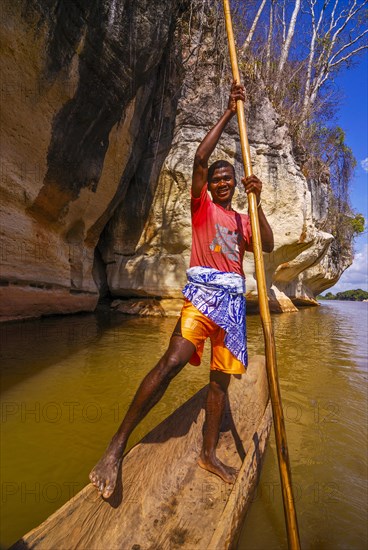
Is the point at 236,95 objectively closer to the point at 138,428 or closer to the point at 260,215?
the point at 260,215

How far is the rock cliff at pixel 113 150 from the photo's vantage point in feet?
15.9

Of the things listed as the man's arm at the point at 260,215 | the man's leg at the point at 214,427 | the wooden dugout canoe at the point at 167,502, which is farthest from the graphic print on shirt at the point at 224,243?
the wooden dugout canoe at the point at 167,502

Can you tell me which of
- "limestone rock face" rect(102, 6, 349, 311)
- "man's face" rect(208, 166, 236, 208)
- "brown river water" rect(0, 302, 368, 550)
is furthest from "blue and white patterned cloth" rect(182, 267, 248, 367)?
"limestone rock face" rect(102, 6, 349, 311)

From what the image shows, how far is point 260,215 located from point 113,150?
19.4 ft

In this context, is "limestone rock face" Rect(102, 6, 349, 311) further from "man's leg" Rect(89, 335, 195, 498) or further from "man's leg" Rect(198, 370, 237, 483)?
"man's leg" Rect(89, 335, 195, 498)

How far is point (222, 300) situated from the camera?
1.73 m

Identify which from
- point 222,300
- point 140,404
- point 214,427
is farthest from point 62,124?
point 214,427

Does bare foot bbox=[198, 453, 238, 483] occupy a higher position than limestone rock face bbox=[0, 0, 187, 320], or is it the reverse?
limestone rock face bbox=[0, 0, 187, 320]

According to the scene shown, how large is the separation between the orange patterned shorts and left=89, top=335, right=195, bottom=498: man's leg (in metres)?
0.06

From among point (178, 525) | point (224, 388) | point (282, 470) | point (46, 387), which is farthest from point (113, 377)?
point (282, 470)

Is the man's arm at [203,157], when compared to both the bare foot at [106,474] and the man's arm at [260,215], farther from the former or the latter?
the bare foot at [106,474]

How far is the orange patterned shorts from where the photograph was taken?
1.66 m

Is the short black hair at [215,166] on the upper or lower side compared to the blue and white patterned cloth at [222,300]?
upper

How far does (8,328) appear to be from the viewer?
5262 millimetres
